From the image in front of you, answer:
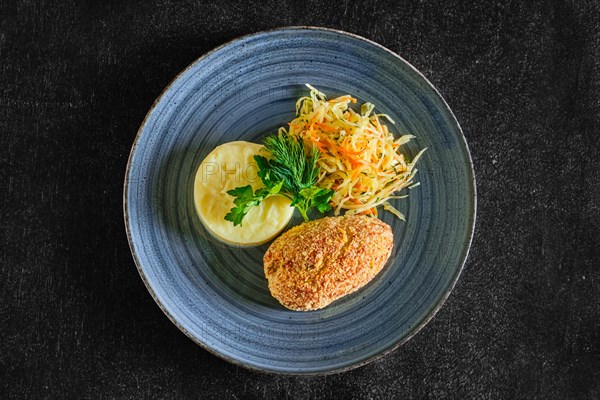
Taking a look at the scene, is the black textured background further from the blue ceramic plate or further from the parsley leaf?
the parsley leaf

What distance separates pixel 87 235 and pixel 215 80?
99 cm

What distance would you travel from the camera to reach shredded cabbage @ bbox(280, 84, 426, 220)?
270 centimetres

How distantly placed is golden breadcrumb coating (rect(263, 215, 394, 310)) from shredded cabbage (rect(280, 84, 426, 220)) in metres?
0.18

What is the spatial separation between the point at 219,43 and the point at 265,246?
1.05 meters

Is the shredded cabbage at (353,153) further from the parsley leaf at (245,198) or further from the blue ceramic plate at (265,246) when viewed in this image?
the parsley leaf at (245,198)

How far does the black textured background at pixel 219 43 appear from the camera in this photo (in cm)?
291

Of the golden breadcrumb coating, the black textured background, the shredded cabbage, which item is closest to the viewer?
the golden breadcrumb coating

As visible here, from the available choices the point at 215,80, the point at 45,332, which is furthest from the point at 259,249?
the point at 45,332

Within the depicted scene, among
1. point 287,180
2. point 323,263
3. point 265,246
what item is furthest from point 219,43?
point 323,263

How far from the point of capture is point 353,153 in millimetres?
2672

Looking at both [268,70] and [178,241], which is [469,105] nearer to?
[268,70]

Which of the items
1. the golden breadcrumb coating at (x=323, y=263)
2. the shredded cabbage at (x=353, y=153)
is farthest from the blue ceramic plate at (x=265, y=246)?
the golden breadcrumb coating at (x=323, y=263)

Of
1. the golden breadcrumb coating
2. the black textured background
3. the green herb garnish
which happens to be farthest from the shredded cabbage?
the black textured background

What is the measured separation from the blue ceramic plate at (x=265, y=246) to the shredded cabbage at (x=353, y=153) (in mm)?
80
